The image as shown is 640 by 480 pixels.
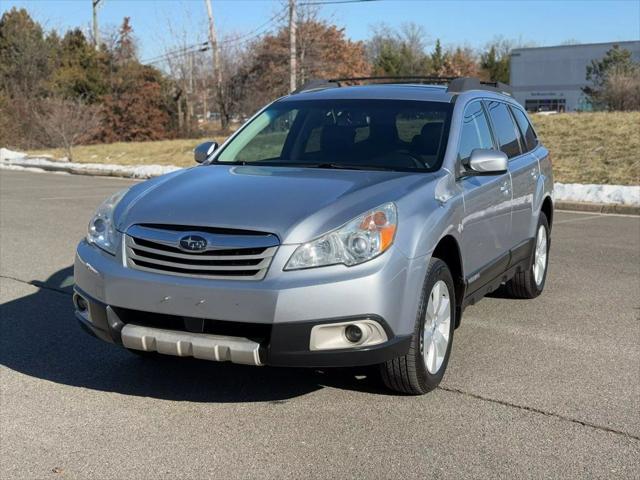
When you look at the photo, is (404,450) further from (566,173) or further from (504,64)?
(504,64)

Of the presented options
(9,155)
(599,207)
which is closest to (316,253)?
(599,207)

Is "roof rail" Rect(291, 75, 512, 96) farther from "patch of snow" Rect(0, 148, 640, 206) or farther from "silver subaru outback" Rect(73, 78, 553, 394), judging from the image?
"patch of snow" Rect(0, 148, 640, 206)

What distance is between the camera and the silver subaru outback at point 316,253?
3846 millimetres

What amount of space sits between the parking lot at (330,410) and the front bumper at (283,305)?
41cm

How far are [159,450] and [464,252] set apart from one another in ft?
7.24

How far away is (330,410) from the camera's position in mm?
4262

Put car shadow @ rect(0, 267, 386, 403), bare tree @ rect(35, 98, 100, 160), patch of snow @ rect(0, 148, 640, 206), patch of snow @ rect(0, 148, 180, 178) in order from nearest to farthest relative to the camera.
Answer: car shadow @ rect(0, 267, 386, 403), patch of snow @ rect(0, 148, 640, 206), patch of snow @ rect(0, 148, 180, 178), bare tree @ rect(35, 98, 100, 160)

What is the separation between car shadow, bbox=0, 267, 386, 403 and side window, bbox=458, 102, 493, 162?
164cm

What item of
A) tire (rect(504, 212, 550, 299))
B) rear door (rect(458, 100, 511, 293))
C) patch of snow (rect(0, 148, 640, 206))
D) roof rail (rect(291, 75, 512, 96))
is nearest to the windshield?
rear door (rect(458, 100, 511, 293))

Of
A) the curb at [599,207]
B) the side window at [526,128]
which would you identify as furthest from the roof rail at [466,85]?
the curb at [599,207]

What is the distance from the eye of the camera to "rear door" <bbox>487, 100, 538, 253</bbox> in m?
6.03

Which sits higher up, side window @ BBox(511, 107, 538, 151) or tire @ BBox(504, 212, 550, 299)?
side window @ BBox(511, 107, 538, 151)

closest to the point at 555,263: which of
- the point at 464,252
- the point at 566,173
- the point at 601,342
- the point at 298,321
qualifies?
the point at 601,342

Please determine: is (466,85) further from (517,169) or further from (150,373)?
(150,373)
